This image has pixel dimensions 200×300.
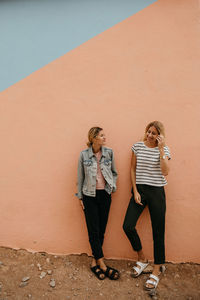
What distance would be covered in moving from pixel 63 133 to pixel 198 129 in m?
1.85

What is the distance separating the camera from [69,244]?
3305mm

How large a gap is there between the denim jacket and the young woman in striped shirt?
12.6 inches

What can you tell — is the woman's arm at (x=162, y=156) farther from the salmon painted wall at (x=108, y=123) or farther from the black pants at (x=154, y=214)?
the salmon painted wall at (x=108, y=123)

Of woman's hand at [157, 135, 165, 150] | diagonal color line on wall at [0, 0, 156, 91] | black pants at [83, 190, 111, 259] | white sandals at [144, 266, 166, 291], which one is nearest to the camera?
woman's hand at [157, 135, 165, 150]

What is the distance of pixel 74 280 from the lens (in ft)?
9.62

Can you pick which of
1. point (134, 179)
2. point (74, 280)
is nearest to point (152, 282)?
point (74, 280)

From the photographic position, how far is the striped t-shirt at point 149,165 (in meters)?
2.79

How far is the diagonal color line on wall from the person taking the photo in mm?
3135

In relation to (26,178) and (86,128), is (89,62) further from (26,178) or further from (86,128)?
(26,178)

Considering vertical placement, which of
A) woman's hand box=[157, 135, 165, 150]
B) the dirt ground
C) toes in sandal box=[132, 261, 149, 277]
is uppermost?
woman's hand box=[157, 135, 165, 150]

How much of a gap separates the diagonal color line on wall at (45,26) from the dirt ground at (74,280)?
2.55 m

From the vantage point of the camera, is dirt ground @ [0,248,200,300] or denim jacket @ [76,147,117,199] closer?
dirt ground @ [0,248,200,300]

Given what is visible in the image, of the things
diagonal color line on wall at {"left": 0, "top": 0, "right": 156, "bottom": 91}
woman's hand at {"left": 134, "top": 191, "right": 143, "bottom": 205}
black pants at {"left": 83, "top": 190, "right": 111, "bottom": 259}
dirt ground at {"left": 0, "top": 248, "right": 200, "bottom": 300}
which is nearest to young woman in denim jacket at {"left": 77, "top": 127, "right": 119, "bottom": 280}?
black pants at {"left": 83, "top": 190, "right": 111, "bottom": 259}

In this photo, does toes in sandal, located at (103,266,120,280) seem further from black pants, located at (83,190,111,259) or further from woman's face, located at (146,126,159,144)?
woman's face, located at (146,126,159,144)
